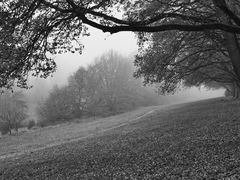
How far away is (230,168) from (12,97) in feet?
188

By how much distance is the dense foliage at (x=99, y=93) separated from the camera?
7350 cm

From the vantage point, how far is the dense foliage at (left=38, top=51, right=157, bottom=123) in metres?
73.5

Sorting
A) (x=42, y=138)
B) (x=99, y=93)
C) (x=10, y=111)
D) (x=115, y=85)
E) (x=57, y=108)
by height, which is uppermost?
(x=115, y=85)

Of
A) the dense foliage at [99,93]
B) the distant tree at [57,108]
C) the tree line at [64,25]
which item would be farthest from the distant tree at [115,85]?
the tree line at [64,25]

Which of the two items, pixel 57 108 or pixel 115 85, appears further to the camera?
pixel 115 85

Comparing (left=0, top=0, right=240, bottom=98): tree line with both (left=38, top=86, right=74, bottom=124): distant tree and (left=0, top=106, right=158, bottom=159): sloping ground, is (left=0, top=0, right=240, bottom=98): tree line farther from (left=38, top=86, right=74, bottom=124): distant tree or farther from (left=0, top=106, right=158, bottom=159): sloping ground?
(left=38, top=86, right=74, bottom=124): distant tree

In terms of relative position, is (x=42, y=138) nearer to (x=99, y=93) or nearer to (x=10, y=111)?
(x=10, y=111)

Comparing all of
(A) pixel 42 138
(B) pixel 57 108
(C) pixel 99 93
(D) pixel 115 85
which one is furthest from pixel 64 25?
(D) pixel 115 85

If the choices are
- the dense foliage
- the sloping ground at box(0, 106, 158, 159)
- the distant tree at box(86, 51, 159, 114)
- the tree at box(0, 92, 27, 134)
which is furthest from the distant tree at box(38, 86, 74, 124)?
the sloping ground at box(0, 106, 158, 159)

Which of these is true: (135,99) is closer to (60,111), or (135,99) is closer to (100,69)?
(100,69)

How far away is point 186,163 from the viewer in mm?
10102

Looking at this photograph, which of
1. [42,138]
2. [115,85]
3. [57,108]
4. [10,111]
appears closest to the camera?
[42,138]

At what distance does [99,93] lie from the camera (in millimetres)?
85750

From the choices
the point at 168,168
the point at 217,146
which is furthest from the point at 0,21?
the point at 217,146
